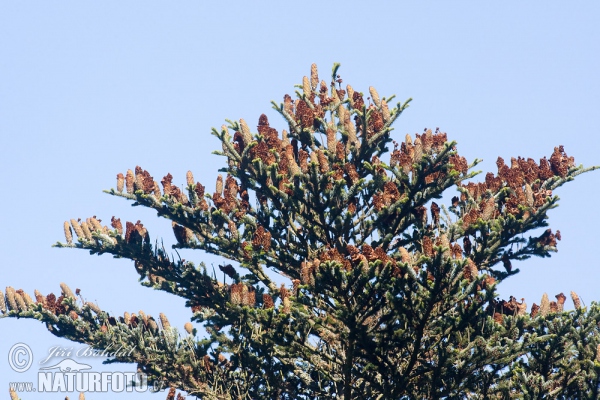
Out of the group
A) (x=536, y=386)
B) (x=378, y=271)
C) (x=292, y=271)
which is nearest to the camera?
(x=378, y=271)

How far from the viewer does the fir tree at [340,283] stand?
656 inches

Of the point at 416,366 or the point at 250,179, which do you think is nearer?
the point at 416,366

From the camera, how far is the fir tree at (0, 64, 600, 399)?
16.7 meters

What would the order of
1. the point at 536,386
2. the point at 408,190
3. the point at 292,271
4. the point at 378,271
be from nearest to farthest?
the point at 378,271
the point at 536,386
the point at 408,190
the point at 292,271

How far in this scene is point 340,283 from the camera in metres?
15.7

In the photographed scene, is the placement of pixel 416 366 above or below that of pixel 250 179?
below

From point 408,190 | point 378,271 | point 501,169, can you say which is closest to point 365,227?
point 408,190

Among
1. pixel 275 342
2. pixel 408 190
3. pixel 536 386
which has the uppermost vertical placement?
pixel 408 190

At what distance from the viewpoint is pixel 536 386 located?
55.6ft

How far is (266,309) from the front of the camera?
1703cm

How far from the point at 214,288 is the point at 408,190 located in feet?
14.6

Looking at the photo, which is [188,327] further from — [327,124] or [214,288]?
[327,124]

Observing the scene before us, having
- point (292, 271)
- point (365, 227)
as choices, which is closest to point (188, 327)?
point (292, 271)

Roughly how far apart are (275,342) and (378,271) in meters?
2.76
